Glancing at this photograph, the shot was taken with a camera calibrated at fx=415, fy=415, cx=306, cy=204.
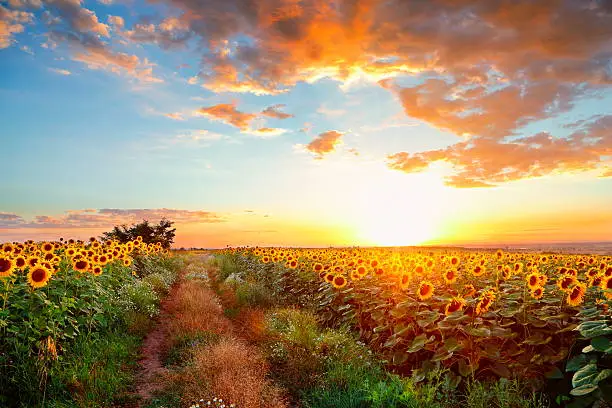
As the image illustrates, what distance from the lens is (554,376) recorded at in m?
5.31

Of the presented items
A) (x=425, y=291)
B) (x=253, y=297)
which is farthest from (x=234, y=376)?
(x=253, y=297)

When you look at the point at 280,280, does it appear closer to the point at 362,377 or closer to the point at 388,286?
the point at 388,286

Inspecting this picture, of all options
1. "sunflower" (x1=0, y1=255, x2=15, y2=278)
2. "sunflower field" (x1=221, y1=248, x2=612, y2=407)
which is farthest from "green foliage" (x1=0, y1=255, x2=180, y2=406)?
"sunflower field" (x1=221, y1=248, x2=612, y2=407)

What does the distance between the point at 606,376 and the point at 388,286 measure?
5092 millimetres

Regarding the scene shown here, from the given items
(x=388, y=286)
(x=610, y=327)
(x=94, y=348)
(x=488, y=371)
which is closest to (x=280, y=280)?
(x=388, y=286)

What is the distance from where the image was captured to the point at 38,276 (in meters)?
7.44

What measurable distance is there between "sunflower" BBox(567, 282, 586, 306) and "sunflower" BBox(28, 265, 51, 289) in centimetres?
849

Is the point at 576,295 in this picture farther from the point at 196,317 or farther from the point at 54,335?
the point at 196,317

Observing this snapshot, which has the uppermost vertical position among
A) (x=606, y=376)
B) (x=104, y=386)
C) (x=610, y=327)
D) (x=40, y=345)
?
(x=610, y=327)

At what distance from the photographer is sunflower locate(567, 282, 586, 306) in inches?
222

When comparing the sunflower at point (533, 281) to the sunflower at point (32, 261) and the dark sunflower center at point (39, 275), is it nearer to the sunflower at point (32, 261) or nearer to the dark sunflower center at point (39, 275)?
the dark sunflower center at point (39, 275)

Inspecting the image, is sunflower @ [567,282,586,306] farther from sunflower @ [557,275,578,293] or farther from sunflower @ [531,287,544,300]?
sunflower @ [531,287,544,300]

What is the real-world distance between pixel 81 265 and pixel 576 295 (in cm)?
938

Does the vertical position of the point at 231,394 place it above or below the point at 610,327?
below
